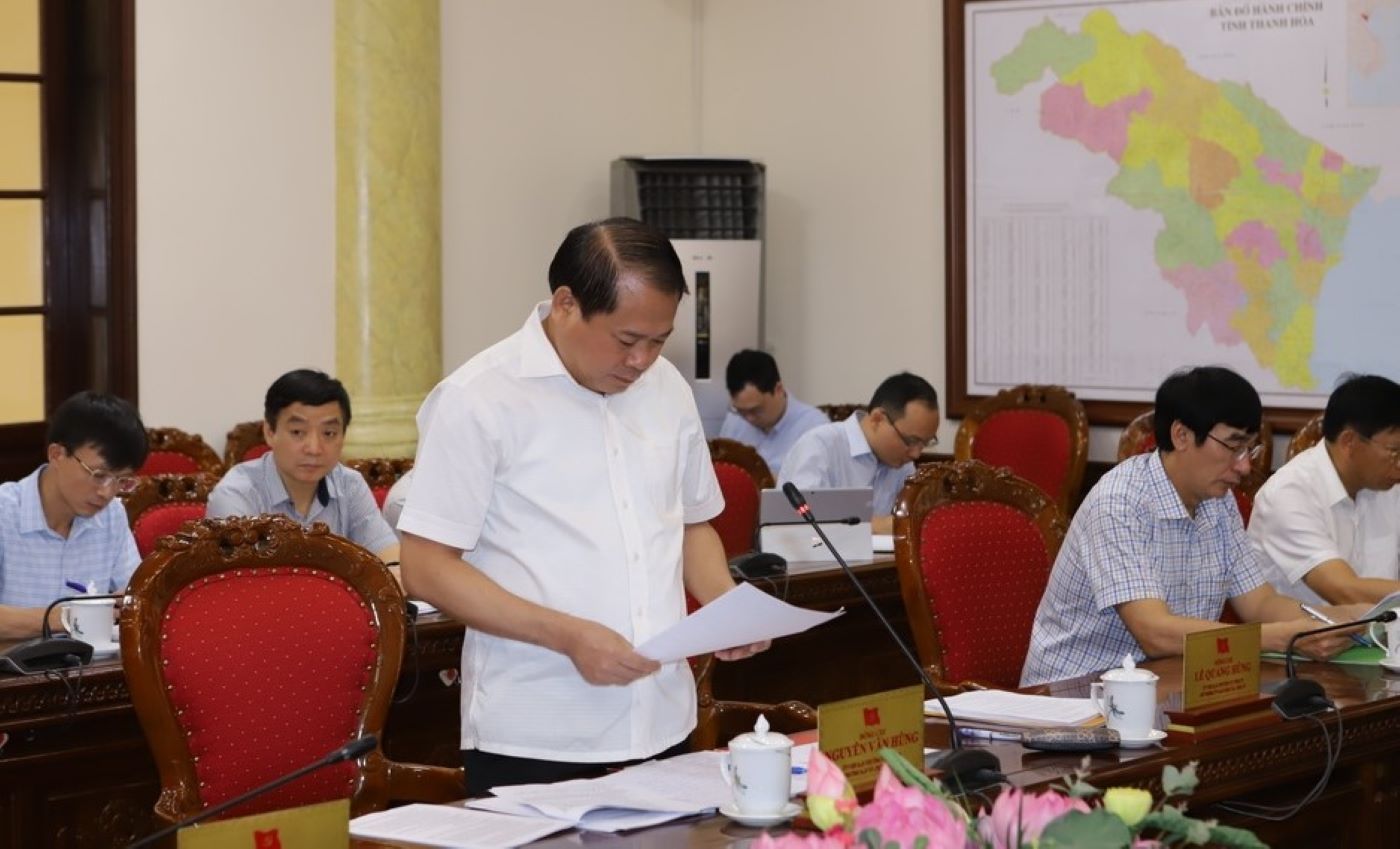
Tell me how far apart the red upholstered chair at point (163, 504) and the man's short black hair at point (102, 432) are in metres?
0.45

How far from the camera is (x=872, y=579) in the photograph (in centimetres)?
461

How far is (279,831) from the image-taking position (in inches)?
68.0

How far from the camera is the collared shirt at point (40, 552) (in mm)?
3635

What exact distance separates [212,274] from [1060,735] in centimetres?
468

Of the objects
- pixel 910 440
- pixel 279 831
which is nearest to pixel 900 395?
pixel 910 440

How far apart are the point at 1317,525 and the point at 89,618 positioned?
2.43m

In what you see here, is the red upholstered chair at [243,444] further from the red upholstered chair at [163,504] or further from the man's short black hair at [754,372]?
the red upholstered chair at [163,504]

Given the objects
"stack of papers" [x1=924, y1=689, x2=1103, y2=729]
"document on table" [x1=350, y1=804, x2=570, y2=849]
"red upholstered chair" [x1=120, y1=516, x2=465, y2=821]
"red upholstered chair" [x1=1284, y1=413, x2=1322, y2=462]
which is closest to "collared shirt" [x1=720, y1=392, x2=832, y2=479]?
"red upholstered chair" [x1=1284, y1=413, x2=1322, y2=462]

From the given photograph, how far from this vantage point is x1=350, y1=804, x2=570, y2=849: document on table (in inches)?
83.8

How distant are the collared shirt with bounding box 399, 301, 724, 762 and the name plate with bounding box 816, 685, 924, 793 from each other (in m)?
0.37

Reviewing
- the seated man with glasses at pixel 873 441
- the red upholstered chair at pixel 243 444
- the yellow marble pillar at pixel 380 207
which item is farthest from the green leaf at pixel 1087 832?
the yellow marble pillar at pixel 380 207

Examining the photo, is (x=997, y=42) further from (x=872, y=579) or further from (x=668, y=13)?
(x=872, y=579)

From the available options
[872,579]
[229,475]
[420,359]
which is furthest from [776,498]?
[420,359]

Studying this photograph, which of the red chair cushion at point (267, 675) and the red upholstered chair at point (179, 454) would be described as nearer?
the red chair cushion at point (267, 675)
